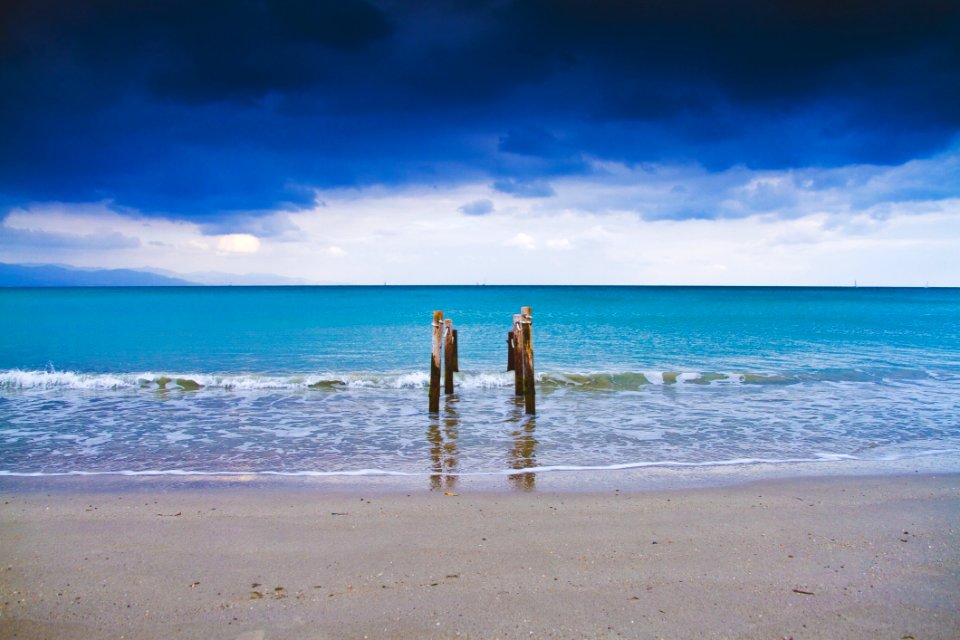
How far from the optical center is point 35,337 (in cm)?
3603

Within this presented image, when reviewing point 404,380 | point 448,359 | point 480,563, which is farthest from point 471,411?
point 480,563

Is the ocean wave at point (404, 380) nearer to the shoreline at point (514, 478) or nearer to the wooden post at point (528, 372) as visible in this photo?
the wooden post at point (528, 372)

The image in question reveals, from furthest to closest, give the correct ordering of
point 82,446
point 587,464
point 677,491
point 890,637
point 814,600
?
point 82,446, point 587,464, point 677,491, point 814,600, point 890,637

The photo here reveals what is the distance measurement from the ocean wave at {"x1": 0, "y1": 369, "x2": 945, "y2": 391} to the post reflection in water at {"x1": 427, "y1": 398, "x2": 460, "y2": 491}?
173 inches

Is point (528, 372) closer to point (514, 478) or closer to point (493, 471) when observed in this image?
point (493, 471)

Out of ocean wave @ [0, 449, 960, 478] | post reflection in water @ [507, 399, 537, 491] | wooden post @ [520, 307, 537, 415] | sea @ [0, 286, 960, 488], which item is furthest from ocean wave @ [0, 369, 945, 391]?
ocean wave @ [0, 449, 960, 478]

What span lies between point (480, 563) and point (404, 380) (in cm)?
1416

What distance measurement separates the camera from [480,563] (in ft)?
17.9

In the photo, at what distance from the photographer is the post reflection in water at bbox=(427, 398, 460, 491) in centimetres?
845

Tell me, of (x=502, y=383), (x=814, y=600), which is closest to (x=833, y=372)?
(x=502, y=383)

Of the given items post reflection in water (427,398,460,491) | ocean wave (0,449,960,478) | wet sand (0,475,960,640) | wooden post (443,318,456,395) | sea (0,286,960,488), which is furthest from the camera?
wooden post (443,318,456,395)

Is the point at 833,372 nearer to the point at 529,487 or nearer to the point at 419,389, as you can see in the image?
the point at 419,389

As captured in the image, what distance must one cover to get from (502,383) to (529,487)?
10995 millimetres

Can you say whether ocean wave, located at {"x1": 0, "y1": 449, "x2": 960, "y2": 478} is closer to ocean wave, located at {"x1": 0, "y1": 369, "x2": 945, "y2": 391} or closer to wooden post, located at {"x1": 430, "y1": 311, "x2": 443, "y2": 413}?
wooden post, located at {"x1": 430, "y1": 311, "x2": 443, "y2": 413}
